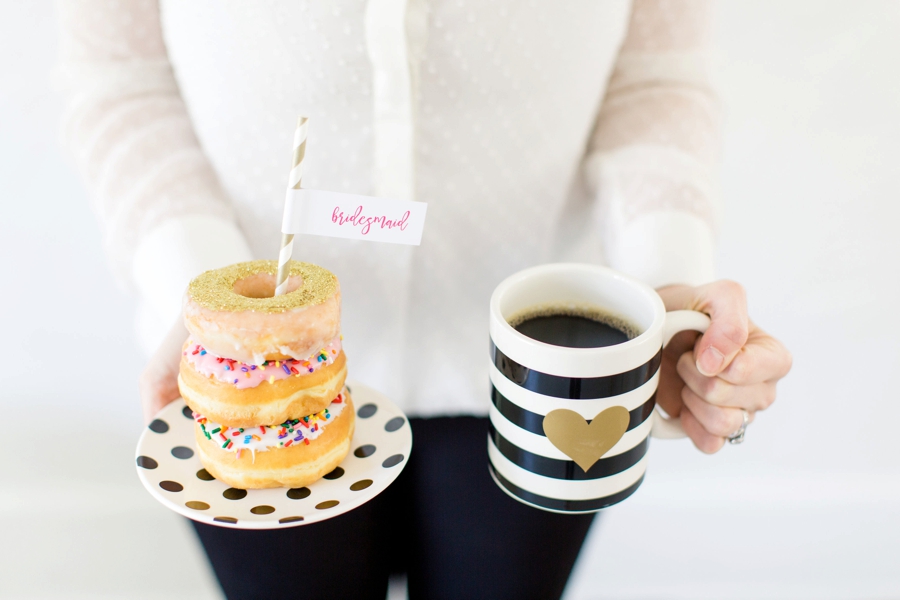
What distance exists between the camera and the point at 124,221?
27.5 inches

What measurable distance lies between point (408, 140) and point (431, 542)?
0.49 meters

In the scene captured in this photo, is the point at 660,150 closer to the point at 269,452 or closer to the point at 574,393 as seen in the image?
the point at 574,393

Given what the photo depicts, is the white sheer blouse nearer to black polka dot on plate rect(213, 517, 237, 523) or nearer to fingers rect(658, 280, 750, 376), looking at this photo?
fingers rect(658, 280, 750, 376)

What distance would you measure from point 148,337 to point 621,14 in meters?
0.65

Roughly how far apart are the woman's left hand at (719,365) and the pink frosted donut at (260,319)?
318mm

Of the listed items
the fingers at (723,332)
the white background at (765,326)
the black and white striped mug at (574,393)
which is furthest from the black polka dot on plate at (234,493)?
the white background at (765,326)

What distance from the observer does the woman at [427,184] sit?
24.6 inches

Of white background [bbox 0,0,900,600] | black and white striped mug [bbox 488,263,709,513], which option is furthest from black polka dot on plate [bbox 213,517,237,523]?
white background [bbox 0,0,900,600]

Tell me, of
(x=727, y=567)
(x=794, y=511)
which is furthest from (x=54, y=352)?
(x=794, y=511)

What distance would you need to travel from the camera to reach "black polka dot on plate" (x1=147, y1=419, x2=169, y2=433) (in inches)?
23.1

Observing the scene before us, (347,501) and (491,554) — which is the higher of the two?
(347,501)

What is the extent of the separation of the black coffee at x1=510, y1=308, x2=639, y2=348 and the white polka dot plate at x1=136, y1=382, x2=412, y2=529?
5.8 inches

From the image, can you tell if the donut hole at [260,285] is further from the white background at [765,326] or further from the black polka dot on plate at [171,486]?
the white background at [765,326]

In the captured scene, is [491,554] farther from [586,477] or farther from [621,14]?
[621,14]
